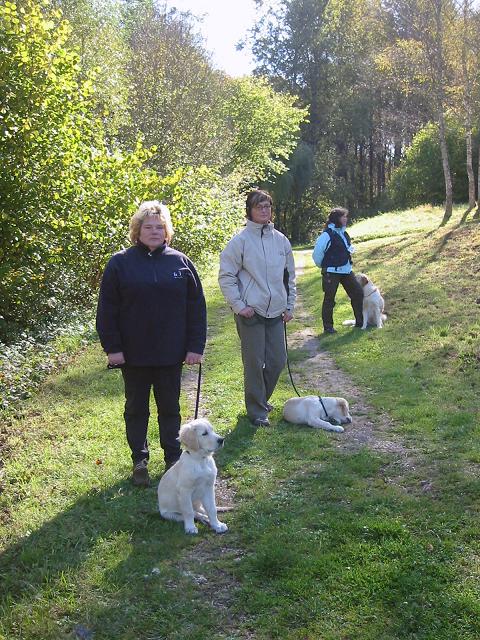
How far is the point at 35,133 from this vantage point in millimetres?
9688

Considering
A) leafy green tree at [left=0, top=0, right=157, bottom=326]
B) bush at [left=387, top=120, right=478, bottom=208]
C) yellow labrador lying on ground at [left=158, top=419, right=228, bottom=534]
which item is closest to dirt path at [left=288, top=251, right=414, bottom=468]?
yellow labrador lying on ground at [left=158, top=419, right=228, bottom=534]

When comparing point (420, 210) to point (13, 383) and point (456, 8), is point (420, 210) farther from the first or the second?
point (13, 383)

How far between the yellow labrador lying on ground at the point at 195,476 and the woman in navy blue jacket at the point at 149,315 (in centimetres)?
71

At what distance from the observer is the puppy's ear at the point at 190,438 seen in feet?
14.5

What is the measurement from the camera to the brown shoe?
203 inches

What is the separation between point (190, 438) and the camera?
4.44 meters

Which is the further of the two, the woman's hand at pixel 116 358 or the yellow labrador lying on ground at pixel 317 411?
the yellow labrador lying on ground at pixel 317 411

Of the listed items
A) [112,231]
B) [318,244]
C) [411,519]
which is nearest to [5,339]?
[112,231]

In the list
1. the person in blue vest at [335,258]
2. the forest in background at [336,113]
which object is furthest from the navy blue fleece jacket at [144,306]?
the forest in background at [336,113]

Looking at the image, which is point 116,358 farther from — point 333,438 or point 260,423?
point 333,438

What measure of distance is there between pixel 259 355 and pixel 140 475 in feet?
6.04

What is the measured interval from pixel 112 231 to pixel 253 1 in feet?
139

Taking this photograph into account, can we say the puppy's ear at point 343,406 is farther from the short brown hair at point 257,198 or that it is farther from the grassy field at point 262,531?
the short brown hair at point 257,198

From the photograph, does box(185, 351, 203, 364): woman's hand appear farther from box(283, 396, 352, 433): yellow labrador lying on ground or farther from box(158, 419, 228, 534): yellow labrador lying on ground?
box(283, 396, 352, 433): yellow labrador lying on ground
